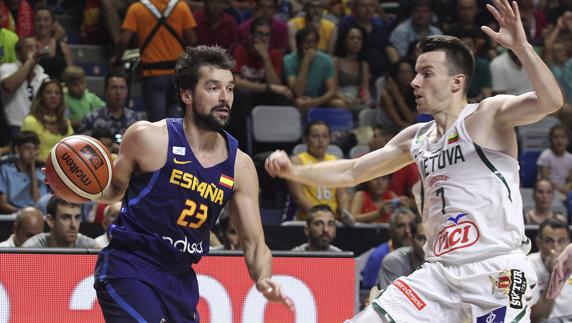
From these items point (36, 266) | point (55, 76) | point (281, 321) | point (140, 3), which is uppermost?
point (140, 3)

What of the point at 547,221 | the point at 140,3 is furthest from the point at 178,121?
the point at 140,3

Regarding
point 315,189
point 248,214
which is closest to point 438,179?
point 248,214

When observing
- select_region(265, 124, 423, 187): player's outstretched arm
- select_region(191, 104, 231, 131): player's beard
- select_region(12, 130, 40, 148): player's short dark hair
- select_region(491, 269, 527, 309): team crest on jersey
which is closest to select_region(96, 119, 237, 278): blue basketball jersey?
select_region(191, 104, 231, 131): player's beard

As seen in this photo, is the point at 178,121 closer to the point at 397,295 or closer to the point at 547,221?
the point at 397,295

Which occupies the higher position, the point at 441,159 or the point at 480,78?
the point at 441,159

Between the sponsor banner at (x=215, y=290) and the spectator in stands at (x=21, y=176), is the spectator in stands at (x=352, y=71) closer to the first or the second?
the spectator in stands at (x=21, y=176)

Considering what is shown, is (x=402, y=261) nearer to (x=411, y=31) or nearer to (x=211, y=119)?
(x=211, y=119)

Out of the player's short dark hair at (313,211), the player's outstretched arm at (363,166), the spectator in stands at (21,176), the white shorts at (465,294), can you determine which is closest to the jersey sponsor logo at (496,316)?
the white shorts at (465,294)

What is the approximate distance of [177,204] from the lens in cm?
592

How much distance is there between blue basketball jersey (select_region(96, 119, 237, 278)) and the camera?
5.91 m

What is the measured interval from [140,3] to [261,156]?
2459 millimetres

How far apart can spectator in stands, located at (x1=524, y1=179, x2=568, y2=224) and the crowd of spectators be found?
2 cm

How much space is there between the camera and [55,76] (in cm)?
1276

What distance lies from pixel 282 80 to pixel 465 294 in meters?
8.17
